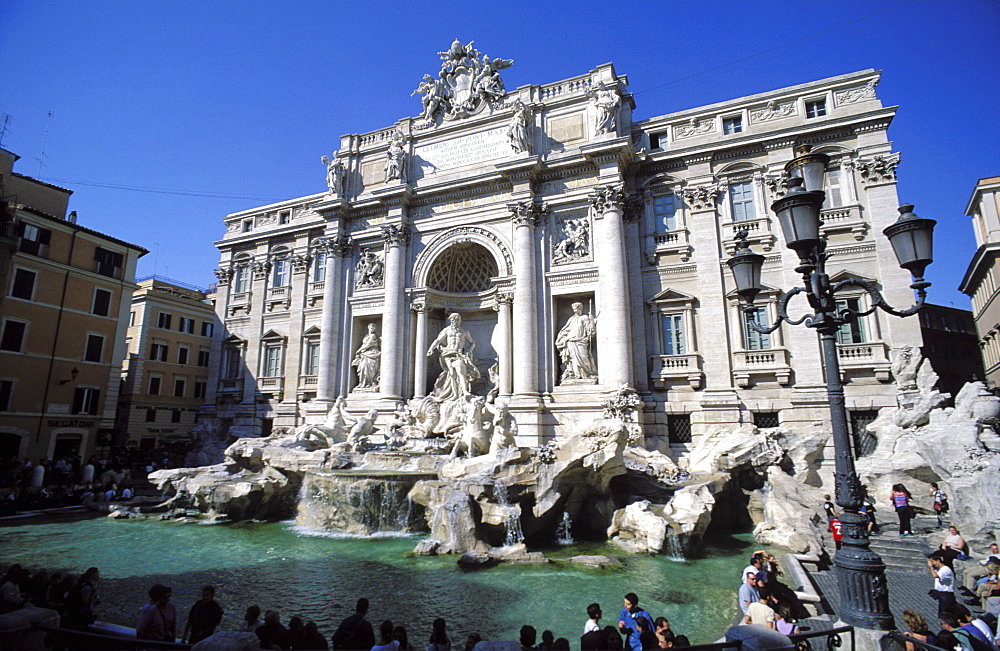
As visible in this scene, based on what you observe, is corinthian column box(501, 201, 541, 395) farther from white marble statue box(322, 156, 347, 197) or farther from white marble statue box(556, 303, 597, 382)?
white marble statue box(322, 156, 347, 197)

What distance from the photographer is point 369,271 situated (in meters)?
24.3

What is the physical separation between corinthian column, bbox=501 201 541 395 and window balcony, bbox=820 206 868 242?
10.3 m

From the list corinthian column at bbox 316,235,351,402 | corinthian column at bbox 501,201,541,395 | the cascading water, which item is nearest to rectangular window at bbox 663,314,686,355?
corinthian column at bbox 501,201,541,395

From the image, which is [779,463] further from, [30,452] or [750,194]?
[30,452]

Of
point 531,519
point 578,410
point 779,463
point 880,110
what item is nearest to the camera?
point 531,519

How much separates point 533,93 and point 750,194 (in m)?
9.90

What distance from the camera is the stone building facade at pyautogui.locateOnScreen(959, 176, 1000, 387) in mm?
24062

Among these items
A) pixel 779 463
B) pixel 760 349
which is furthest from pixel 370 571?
pixel 760 349

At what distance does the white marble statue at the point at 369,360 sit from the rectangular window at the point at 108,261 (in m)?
12.7

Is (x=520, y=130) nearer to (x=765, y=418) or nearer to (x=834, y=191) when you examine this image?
(x=834, y=191)

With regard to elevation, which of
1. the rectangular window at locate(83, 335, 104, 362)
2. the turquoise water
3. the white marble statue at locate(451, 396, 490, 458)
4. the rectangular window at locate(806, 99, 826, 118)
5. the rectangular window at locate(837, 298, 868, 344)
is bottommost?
the turquoise water

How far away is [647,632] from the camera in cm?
594

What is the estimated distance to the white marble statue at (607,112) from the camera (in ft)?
66.0

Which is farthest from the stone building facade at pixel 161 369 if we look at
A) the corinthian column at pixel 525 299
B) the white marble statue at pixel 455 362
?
the corinthian column at pixel 525 299
